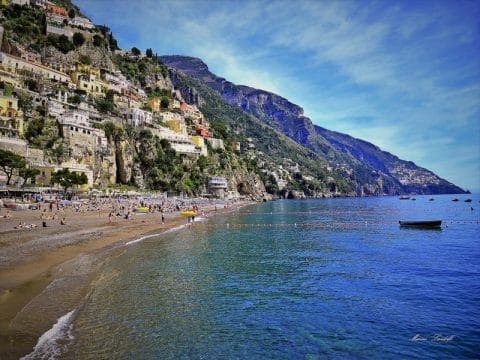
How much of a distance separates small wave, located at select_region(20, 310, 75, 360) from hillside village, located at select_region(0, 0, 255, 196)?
1793 inches

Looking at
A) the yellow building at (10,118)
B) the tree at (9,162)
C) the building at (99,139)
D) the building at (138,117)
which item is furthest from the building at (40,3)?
the tree at (9,162)

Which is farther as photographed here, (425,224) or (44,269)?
(425,224)

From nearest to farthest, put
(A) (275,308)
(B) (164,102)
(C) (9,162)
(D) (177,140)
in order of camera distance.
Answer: (A) (275,308), (C) (9,162), (D) (177,140), (B) (164,102)

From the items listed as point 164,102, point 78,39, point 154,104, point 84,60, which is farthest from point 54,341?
point 164,102

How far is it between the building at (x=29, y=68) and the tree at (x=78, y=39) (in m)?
20.8

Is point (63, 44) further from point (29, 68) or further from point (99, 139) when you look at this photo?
point (99, 139)

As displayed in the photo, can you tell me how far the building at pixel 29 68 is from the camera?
65.4 metres

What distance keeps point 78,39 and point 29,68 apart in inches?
1173

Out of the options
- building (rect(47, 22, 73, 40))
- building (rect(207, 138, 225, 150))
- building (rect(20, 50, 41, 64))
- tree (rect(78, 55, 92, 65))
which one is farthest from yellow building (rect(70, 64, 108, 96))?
building (rect(207, 138, 225, 150))

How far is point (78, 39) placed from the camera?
94.6 meters

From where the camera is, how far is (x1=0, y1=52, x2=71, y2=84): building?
65.4 metres

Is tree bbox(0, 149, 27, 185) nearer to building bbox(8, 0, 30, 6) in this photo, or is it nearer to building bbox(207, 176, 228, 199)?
building bbox(207, 176, 228, 199)

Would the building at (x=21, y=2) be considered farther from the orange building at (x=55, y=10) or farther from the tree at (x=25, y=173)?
the tree at (x=25, y=173)

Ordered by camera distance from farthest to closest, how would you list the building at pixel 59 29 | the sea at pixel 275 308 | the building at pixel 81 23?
the building at pixel 81 23, the building at pixel 59 29, the sea at pixel 275 308
